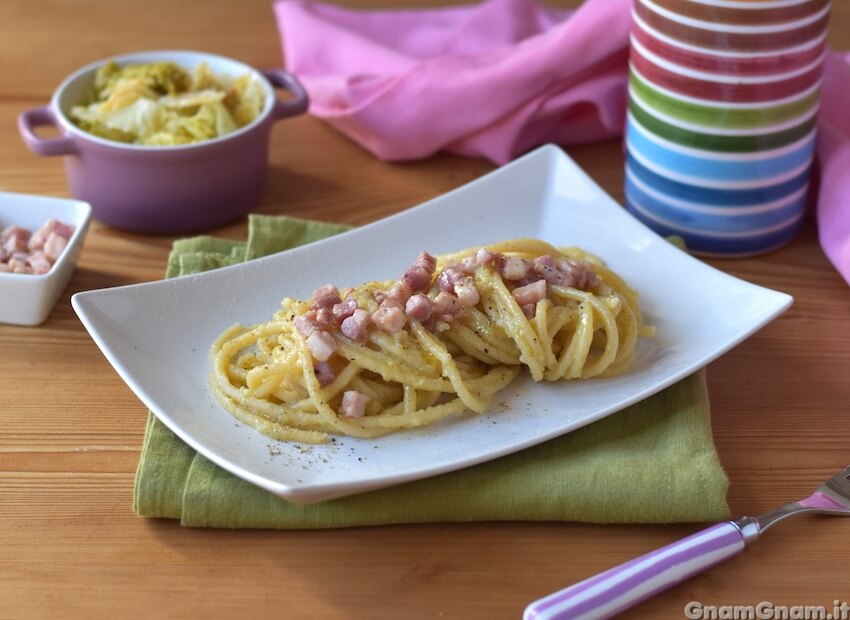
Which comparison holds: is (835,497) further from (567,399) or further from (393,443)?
(393,443)

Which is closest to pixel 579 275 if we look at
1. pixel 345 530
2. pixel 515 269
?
pixel 515 269

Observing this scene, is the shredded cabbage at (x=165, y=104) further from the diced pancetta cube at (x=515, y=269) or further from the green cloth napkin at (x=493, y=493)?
the green cloth napkin at (x=493, y=493)

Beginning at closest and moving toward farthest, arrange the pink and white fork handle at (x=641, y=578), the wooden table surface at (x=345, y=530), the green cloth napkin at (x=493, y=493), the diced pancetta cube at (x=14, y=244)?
1. the pink and white fork handle at (x=641, y=578)
2. the wooden table surface at (x=345, y=530)
3. the green cloth napkin at (x=493, y=493)
4. the diced pancetta cube at (x=14, y=244)

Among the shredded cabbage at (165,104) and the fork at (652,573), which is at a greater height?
the fork at (652,573)

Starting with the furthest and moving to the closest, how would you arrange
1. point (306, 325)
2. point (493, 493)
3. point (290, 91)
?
point (290, 91), point (306, 325), point (493, 493)

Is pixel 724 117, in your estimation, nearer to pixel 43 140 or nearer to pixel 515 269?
pixel 515 269

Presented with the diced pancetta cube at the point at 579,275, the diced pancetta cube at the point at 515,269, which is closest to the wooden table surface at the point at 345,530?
the diced pancetta cube at the point at 579,275

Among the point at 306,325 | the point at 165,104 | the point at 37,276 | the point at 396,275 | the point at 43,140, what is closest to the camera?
the point at 306,325

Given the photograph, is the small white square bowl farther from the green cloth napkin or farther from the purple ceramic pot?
the green cloth napkin
